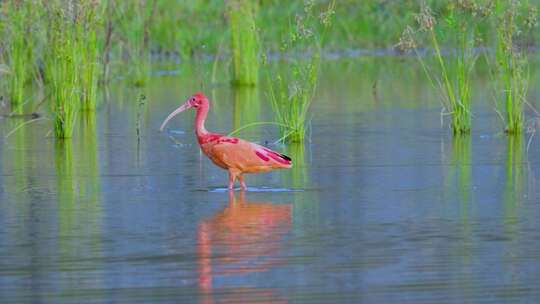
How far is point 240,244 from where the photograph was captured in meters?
7.50

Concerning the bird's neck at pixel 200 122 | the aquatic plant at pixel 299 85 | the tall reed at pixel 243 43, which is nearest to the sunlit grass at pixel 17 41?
the tall reed at pixel 243 43

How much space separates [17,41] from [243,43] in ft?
11.7

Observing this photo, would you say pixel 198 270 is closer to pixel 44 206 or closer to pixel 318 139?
pixel 44 206

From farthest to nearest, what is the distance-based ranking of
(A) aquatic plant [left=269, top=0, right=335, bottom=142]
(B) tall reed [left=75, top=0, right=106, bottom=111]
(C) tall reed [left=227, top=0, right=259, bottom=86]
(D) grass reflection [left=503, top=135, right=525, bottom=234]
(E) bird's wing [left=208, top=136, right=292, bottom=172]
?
(C) tall reed [left=227, top=0, right=259, bottom=86], (B) tall reed [left=75, top=0, right=106, bottom=111], (A) aquatic plant [left=269, top=0, right=335, bottom=142], (E) bird's wing [left=208, top=136, right=292, bottom=172], (D) grass reflection [left=503, top=135, right=525, bottom=234]

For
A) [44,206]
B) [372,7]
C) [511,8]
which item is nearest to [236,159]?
[44,206]

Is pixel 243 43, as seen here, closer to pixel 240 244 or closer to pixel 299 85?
pixel 299 85

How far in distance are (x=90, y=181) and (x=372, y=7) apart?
15.5m

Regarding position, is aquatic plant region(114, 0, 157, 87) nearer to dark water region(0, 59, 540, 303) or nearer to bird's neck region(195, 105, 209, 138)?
dark water region(0, 59, 540, 303)

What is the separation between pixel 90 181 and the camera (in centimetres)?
1016

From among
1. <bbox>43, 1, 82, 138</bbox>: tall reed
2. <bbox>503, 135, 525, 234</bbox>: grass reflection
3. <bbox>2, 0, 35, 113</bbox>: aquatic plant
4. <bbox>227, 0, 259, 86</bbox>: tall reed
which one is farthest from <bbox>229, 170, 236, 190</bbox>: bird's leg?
<bbox>227, 0, 259, 86</bbox>: tall reed

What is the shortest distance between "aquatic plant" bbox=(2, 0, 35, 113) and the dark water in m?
1.73

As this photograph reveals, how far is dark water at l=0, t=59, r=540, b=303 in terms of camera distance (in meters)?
6.50

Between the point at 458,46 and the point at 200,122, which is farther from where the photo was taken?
the point at 458,46

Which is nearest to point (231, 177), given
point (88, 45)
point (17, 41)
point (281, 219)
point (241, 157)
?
point (241, 157)
